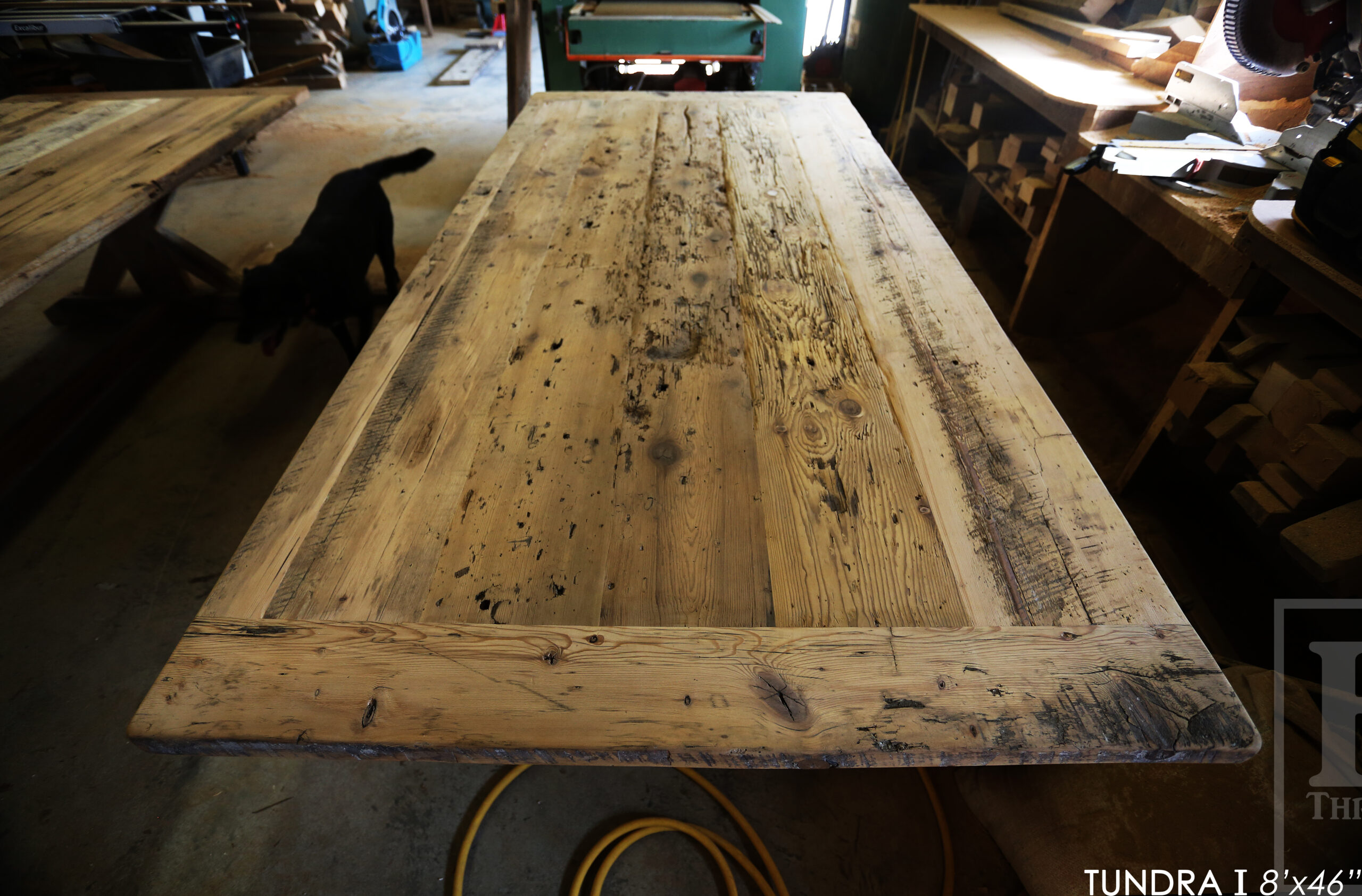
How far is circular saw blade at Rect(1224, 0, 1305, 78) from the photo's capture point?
1500 mm

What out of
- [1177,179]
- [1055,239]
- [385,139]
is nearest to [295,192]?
[385,139]

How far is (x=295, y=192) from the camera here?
3900 millimetres

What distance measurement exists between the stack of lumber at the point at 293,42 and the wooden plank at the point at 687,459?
5.95m

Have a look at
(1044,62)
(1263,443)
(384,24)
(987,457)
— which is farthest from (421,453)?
(384,24)

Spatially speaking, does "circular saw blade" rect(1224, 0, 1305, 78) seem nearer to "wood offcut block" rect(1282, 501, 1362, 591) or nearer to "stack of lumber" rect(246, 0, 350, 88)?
"wood offcut block" rect(1282, 501, 1362, 591)

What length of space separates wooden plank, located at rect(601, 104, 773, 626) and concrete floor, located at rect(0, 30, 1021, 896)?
2.86ft

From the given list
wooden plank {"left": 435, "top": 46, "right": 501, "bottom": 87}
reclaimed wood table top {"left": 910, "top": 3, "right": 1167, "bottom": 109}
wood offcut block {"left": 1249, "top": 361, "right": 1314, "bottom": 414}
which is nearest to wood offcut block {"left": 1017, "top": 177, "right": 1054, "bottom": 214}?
reclaimed wood table top {"left": 910, "top": 3, "right": 1167, "bottom": 109}

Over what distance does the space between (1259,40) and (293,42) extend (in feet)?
22.5

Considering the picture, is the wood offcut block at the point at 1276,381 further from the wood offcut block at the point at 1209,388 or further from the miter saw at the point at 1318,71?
the miter saw at the point at 1318,71

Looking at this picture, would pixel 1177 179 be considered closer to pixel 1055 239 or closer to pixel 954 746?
pixel 1055 239

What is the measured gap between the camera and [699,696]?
0.65m

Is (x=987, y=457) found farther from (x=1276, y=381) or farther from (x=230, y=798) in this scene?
(x=230, y=798)

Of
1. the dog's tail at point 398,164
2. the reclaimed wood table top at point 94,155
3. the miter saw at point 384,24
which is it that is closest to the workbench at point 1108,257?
the dog's tail at point 398,164

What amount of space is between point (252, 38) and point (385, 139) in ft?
7.47
